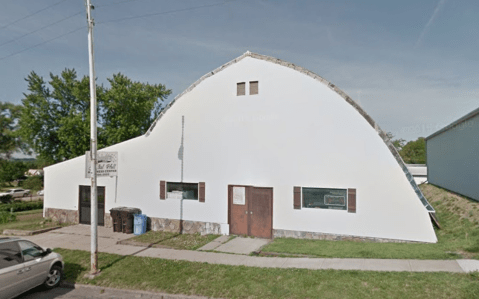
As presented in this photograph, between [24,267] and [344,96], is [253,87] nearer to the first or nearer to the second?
[344,96]

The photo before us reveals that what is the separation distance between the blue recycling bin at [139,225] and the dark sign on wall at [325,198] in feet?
24.6

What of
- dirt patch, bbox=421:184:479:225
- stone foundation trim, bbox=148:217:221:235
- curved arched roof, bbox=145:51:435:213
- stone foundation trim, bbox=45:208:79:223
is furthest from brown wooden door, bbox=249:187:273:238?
stone foundation trim, bbox=45:208:79:223

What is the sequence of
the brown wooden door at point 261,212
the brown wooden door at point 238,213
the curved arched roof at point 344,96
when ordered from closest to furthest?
the curved arched roof at point 344,96 → the brown wooden door at point 261,212 → the brown wooden door at point 238,213

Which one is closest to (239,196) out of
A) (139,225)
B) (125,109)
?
(139,225)

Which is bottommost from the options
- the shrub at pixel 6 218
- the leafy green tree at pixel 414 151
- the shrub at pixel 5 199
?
the shrub at pixel 5 199

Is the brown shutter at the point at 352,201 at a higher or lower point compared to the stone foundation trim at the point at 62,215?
higher

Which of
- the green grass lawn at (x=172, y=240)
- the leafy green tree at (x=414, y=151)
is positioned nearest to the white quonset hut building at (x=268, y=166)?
the green grass lawn at (x=172, y=240)

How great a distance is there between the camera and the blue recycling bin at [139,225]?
14.4 meters

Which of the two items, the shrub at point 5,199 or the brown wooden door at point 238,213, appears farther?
the shrub at point 5,199

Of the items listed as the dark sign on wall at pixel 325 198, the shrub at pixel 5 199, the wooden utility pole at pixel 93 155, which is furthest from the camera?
the shrub at pixel 5 199

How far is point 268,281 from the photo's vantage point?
26.1 ft

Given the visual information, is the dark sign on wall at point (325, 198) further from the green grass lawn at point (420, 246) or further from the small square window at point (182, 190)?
the small square window at point (182, 190)

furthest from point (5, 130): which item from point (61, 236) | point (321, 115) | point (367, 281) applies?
point (367, 281)

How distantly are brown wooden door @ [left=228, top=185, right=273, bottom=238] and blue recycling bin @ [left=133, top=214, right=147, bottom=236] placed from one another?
165 inches
